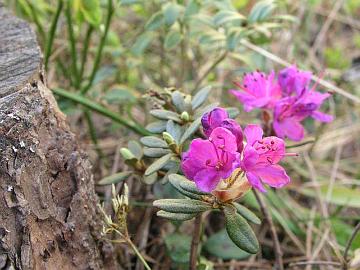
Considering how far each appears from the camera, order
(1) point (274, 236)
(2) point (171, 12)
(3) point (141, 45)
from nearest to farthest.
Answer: (1) point (274, 236), (2) point (171, 12), (3) point (141, 45)

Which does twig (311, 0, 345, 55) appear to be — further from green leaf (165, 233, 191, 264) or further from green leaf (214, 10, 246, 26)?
green leaf (165, 233, 191, 264)

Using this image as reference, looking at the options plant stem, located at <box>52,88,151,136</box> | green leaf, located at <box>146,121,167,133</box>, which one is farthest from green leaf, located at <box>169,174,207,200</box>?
plant stem, located at <box>52,88,151,136</box>

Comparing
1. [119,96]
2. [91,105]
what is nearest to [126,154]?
[91,105]

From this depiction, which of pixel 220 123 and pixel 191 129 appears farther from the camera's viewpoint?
pixel 191 129

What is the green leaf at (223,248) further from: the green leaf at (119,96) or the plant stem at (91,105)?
the green leaf at (119,96)

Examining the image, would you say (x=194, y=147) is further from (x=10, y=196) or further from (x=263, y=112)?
(x=263, y=112)

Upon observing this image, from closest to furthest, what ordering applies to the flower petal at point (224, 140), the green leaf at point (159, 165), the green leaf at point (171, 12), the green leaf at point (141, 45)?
the flower petal at point (224, 140) < the green leaf at point (159, 165) < the green leaf at point (171, 12) < the green leaf at point (141, 45)

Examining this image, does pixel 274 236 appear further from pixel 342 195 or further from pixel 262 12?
pixel 262 12

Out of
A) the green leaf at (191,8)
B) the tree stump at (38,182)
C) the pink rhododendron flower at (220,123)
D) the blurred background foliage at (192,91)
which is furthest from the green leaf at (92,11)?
the pink rhododendron flower at (220,123)
